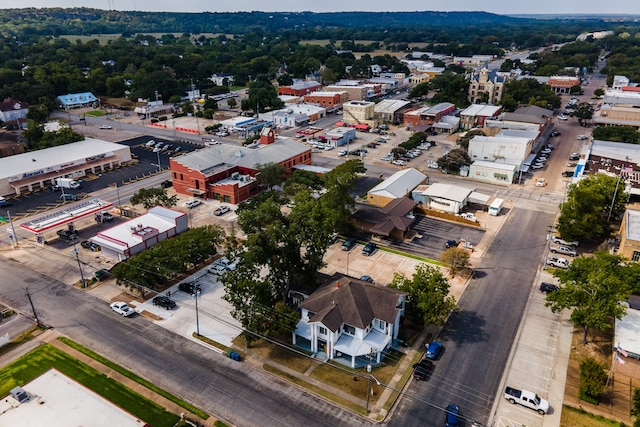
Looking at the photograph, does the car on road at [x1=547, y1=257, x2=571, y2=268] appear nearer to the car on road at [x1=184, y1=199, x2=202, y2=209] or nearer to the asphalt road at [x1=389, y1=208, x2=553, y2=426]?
the asphalt road at [x1=389, y1=208, x2=553, y2=426]

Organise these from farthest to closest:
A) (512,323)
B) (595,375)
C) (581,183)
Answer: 1. (581,183)
2. (512,323)
3. (595,375)

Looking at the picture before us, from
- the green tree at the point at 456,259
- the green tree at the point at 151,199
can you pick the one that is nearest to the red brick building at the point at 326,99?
the green tree at the point at 151,199

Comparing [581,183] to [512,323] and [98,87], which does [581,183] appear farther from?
[98,87]

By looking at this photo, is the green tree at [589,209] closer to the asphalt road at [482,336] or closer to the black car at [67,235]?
the asphalt road at [482,336]

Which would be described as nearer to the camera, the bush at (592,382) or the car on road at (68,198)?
Answer: the bush at (592,382)

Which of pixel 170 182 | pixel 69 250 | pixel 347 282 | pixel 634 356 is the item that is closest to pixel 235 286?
pixel 347 282

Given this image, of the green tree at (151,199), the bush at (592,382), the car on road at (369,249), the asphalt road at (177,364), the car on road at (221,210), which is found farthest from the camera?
the car on road at (221,210)

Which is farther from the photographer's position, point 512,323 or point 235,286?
point 512,323
